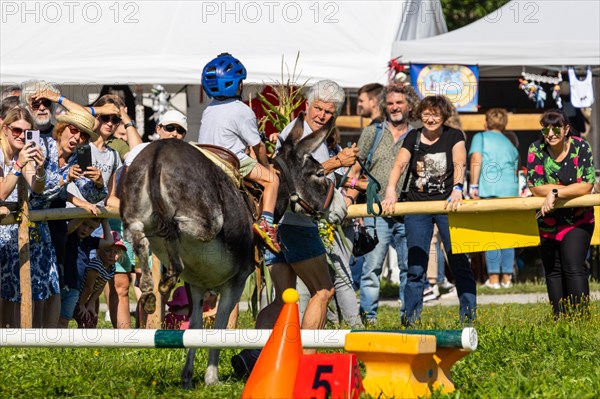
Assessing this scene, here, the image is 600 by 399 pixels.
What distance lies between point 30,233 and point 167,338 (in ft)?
10.8

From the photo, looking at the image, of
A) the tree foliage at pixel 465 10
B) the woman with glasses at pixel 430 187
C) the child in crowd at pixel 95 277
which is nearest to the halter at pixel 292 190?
the woman with glasses at pixel 430 187

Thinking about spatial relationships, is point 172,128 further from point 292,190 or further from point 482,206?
point 482,206

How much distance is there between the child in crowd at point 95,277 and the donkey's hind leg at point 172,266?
160 inches

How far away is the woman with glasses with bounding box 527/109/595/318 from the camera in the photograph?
33.9 ft

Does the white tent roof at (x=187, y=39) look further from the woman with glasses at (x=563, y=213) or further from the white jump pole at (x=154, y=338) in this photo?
the white jump pole at (x=154, y=338)

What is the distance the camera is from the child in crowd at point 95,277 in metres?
10.8

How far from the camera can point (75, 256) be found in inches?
406

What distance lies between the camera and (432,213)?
10.3 metres

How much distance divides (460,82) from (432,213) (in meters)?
5.48

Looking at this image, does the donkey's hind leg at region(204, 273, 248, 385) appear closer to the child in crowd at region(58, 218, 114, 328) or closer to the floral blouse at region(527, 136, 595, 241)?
the child in crowd at region(58, 218, 114, 328)

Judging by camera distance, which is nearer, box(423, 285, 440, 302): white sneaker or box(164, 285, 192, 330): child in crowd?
box(164, 285, 192, 330): child in crowd

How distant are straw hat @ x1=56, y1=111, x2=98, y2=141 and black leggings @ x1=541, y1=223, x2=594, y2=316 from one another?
14.0ft

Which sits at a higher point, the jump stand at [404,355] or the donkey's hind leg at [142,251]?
the donkey's hind leg at [142,251]

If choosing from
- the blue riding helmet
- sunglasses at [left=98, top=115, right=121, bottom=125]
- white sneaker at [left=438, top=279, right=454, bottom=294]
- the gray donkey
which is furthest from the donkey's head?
white sneaker at [left=438, top=279, right=454, bottom=294]
